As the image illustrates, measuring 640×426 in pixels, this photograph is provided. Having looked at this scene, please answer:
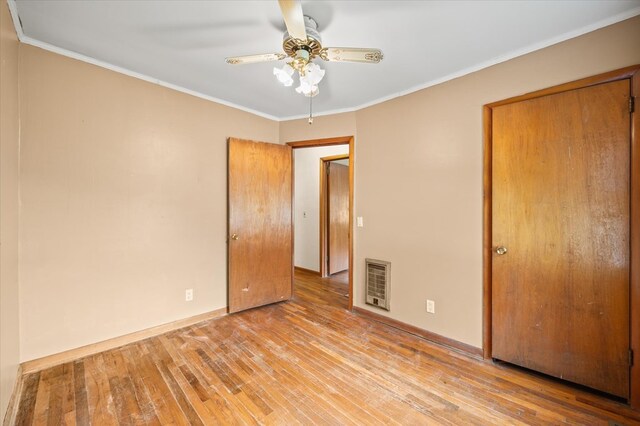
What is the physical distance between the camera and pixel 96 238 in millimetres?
2166

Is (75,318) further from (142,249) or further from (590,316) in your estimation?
(590,316)

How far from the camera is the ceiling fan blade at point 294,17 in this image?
45.0 inches

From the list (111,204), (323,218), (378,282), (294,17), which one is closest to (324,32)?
(294,17)

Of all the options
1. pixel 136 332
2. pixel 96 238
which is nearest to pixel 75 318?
pixel 136 332

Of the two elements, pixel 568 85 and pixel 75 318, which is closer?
pixel 568 85

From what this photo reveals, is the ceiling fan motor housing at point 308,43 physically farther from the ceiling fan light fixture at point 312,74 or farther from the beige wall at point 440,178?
the beige wall at point 440,178

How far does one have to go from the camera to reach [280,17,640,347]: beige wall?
1.85 metres

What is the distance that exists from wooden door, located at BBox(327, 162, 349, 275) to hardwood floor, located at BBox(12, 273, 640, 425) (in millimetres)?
2325

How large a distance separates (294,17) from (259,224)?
228 centimetres

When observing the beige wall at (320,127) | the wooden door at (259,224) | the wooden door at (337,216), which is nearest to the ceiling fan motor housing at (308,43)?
the beige wall at (320,127)

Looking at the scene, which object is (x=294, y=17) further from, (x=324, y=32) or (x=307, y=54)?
(x=324, y=32)

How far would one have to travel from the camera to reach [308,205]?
4.95 metres

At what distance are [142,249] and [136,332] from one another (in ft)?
2.43

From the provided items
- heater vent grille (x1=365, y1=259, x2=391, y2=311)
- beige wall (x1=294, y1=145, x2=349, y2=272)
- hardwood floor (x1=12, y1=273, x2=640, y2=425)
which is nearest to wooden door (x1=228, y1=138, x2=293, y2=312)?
hardwood floor (x1=12, y1=273, x2=640, y2=425)
